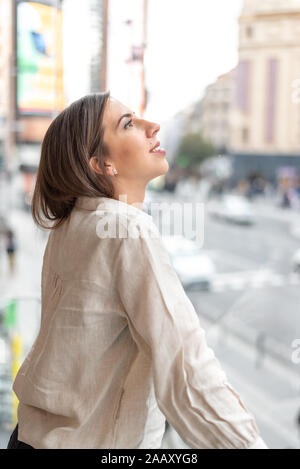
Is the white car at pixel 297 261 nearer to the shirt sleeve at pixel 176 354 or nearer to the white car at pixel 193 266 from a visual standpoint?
the white car at pixel 193 266

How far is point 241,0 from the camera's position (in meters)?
2.58

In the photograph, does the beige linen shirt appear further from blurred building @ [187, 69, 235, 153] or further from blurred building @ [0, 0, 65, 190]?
blurred building @ [0, 0, 65, 190]

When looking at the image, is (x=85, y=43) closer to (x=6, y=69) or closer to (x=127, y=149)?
(x=6, y=69)

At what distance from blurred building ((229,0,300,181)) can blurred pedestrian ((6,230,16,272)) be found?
2.21 metres

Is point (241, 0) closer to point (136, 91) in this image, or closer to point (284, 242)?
point (136, 91)

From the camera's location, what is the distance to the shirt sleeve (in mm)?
485

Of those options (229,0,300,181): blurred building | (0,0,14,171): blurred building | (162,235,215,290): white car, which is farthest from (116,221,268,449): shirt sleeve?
(0,0,14,171): blurred building

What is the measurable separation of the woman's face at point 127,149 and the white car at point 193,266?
2463mm

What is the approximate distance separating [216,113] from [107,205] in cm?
238

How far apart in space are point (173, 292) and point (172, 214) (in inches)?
77.1

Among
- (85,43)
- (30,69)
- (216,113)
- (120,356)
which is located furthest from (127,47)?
(120,356)

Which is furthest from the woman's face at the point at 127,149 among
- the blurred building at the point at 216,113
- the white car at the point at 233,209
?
the white car at the point at 233,209
